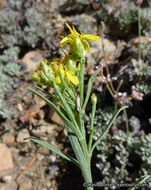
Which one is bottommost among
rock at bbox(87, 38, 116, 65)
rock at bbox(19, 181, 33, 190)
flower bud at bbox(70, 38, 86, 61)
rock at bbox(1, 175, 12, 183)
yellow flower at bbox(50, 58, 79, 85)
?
rock at bbox(19, 181, 33, 190)

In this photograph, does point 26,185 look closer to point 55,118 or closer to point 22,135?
point 22,135

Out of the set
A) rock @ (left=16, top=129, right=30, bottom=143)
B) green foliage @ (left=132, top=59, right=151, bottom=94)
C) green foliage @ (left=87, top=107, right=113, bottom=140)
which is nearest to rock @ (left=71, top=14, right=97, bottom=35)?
green foliage @ (left=132, top=59, right=151, bottom=94)

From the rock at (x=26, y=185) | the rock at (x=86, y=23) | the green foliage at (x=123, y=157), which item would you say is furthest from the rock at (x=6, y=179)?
the rock at (x=86, y=23)

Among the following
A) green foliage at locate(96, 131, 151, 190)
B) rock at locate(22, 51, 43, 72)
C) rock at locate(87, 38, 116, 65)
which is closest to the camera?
green foliage at locate(96, 131, 151, 190)

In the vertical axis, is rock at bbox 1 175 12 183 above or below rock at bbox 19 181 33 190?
above

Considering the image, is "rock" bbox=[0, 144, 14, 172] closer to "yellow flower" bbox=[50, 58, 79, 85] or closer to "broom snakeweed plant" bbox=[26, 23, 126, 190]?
"broom snakeweed plant" bbox=[26, 23, 126, 190]

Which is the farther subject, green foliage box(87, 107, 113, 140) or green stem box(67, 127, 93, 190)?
green foliage box(87, 107, 113, 140)

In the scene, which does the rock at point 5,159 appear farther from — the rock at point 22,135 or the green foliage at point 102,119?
the green foliage at point 102,119
